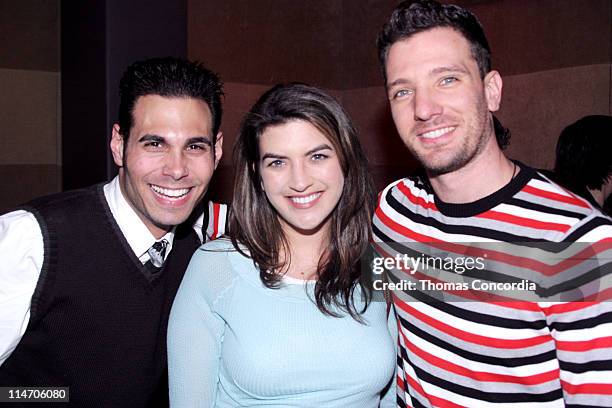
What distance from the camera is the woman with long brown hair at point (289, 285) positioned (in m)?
1.63

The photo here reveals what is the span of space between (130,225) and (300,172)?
2.01 feet

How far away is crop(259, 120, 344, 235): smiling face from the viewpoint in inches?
68.8

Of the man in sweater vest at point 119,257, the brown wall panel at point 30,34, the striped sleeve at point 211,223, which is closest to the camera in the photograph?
the man in sweater vest at point 119,257

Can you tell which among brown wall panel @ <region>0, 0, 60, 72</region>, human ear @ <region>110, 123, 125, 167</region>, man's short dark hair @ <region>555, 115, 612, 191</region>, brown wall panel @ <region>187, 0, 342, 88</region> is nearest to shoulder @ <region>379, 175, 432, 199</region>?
human ear @ <region>110, 123, 125, 167</region>

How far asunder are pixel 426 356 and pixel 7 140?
10.3 ft

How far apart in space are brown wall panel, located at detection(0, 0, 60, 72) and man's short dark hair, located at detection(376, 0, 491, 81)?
2.84 m

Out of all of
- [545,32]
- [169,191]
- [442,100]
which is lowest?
[169,191]

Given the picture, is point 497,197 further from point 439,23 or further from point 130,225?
point 130,225

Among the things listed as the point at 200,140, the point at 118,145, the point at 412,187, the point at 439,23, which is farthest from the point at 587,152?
the point at 118,145

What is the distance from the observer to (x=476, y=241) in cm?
151

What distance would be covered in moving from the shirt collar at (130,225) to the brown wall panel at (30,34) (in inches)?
88.6

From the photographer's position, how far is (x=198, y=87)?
199 cm

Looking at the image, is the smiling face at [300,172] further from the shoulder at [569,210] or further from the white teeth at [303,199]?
the shoulder at [569,210]

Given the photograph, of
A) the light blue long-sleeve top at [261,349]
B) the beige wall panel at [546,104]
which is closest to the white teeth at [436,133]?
the light blue long-sleeve top at [261,349]
